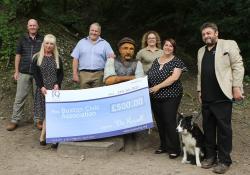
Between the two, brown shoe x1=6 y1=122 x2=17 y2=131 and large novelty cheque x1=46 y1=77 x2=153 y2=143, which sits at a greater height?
large novelty cheque x1=46 y1=77 x2=153 y2=143

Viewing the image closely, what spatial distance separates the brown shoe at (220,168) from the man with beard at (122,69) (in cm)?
203

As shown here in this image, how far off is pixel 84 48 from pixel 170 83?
1777mm

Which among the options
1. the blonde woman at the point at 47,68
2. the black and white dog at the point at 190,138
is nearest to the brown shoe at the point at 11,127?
the blonde woman at the point at 47,68

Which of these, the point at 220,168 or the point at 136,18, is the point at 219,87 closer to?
the point at 220,168

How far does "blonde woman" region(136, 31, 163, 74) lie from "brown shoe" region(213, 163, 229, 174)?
7.00 feet

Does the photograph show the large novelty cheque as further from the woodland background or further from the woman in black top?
the woodland background

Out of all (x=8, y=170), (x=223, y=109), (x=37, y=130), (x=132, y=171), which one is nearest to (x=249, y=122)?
(x=223, y=109)

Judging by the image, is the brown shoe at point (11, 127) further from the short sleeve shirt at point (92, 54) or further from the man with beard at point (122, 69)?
the man with beard at point (122, 69)

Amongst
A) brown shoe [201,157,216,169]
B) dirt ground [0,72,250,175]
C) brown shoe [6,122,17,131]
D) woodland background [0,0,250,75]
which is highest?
woodland background [0,0,250,75]

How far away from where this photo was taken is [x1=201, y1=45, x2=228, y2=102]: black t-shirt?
6828mm

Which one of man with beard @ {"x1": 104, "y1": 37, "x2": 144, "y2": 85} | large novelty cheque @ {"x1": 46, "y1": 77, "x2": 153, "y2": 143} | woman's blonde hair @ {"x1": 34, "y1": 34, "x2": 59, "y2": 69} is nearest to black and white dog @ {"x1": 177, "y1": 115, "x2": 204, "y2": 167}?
large novelty cheque @ {"x1": 46, "y1": 77, "x2": 153, "y2": 143}

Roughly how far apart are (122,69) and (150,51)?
2.03 feet

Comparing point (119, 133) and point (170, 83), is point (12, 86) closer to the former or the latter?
point (119, 133)

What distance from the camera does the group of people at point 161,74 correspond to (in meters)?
6.77
